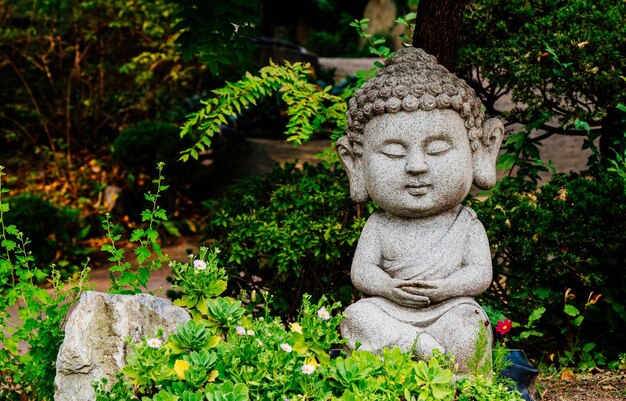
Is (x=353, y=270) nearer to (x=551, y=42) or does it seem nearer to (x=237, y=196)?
(x=237, y=196)

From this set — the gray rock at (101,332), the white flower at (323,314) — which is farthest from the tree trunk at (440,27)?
the gray rock at (101,332)

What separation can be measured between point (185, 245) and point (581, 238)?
534cm

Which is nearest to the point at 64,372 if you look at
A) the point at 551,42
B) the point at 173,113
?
the point at 551,42

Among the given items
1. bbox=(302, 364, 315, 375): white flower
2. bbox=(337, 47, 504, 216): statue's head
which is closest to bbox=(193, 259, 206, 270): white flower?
bbox=(302, 364, 315, 375): white flower

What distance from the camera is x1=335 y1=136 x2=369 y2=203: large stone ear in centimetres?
425

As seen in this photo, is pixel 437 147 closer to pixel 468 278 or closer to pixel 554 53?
pixel 468 278

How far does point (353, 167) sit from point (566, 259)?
169cm

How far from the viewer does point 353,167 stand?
427 cm

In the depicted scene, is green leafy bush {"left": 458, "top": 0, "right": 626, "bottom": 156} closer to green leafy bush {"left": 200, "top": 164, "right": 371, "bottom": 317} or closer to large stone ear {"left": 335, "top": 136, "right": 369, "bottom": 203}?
green leafy bush {"left": 200, "top": 164, "right": 371, "bottom": 317}

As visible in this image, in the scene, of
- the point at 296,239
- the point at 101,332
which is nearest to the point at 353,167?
the point at 296,239

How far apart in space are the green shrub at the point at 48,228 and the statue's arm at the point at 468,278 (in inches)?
218

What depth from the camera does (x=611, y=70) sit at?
5.64 meters

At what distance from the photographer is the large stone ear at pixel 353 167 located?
13.9 ft

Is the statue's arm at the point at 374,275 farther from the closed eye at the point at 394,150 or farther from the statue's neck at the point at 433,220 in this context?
the closed eye at the point at 394,150
